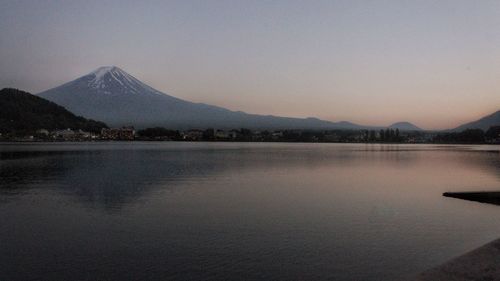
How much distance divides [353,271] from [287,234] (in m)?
3.26

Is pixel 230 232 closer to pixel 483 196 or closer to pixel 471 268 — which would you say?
pixel 471 268

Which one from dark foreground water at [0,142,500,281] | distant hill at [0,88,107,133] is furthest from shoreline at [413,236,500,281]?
distant hill at [0,88,107,133]

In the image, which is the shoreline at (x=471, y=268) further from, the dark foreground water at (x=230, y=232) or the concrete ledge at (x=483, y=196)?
the concrete ledge at (x=483, y=196)

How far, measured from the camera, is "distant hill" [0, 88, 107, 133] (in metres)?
167

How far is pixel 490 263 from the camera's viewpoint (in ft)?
24.2

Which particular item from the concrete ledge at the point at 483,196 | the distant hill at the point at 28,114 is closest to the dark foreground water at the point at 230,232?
→ the concrete ledge at the point at 483,196

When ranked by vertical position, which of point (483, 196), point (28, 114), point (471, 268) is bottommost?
point (483, 196)

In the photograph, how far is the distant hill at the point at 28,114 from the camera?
167125mm

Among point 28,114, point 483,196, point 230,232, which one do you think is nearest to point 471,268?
point 230,232

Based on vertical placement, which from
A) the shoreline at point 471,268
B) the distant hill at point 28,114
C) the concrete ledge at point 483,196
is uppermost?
the distant hill at point 28,114

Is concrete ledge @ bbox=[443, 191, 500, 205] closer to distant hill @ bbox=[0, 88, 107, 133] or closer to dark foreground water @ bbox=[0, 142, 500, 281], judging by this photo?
dark foreground water @ bbox=[0, 142, 500, 281]

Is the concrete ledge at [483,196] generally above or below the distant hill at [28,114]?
below

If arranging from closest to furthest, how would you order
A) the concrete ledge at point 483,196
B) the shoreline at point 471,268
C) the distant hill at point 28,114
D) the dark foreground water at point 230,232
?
the shoreline at point 471,268 → the dark foreground water at point 230,232 → the concrete ledge at point 483,196 → the distant hill at point 28,114

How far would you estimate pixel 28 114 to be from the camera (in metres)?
174
